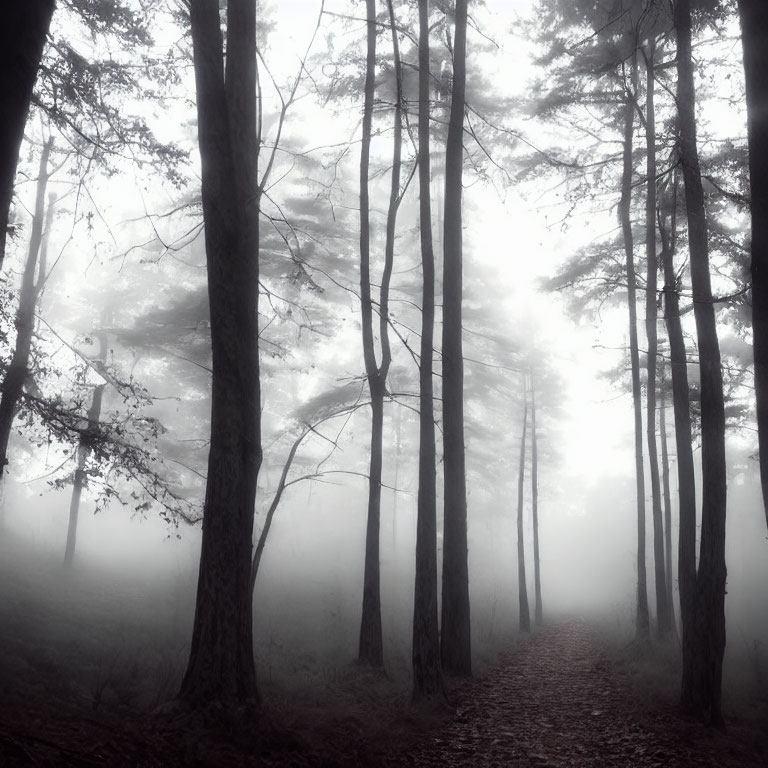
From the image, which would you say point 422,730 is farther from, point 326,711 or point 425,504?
point 425,504

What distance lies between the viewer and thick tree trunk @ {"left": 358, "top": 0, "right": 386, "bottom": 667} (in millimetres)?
10977

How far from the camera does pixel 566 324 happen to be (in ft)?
58.2

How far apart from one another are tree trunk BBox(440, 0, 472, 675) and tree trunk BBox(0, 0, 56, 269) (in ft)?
24.8

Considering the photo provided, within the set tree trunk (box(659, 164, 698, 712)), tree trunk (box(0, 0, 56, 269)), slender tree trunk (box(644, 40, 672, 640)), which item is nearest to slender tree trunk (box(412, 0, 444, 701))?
tree trunk (box(659, 164, 698, 712))

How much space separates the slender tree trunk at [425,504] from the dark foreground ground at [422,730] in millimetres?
553

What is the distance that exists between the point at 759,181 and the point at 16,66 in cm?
640

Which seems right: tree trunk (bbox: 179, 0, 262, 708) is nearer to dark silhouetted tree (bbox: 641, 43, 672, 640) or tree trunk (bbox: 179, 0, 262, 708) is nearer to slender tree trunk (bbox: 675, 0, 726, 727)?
slender tree trunk (bbox: 675, 0, 726, 727)

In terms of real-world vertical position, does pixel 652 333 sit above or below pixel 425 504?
above

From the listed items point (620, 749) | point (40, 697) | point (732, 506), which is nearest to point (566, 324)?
point (620, 749)

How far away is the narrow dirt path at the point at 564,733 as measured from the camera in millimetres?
6477

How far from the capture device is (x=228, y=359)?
20.7 feet

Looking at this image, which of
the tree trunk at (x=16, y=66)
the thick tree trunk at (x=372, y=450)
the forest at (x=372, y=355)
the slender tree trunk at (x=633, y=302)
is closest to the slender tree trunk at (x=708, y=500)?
the forest at (x=372, y=355)

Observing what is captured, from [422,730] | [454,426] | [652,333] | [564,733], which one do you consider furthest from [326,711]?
[652,333]

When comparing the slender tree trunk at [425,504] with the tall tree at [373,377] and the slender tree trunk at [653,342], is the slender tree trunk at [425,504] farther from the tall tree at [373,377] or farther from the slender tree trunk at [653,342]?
the slender tree trunk at [653,342]
